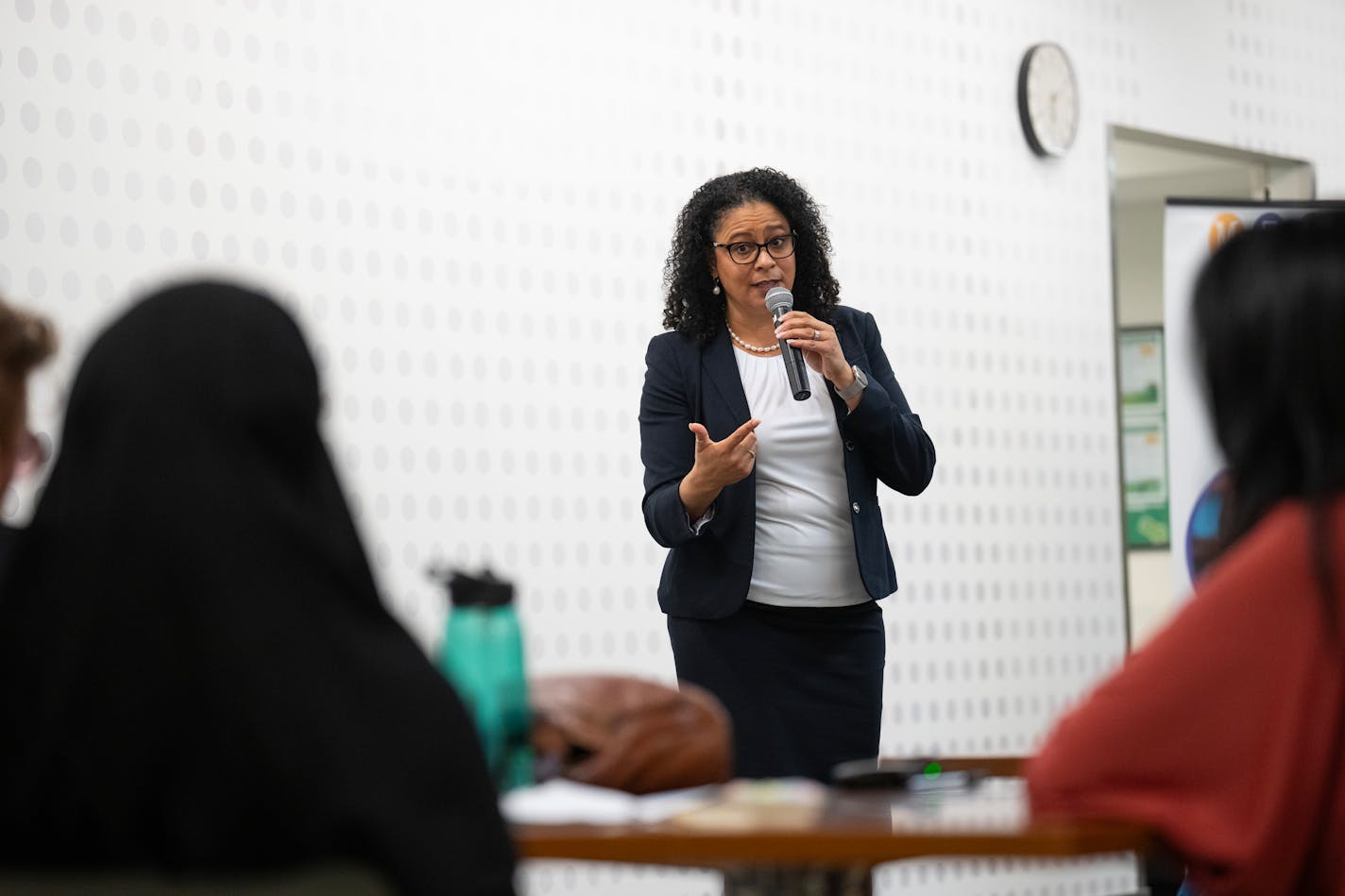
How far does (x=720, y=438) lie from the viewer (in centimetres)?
312

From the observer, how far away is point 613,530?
4.24m

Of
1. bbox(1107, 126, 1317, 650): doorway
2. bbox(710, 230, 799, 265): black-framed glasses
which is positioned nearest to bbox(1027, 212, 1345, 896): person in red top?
bbox(710, 230, 799, 265): black-framed glasses

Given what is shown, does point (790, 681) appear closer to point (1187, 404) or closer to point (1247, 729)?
point (1247, 729)

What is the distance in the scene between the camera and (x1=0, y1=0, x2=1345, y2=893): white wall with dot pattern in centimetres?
346

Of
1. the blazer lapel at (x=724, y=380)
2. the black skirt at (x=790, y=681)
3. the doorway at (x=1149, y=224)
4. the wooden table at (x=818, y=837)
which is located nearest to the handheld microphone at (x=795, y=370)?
the blazer lapel at (x=724, y=380)

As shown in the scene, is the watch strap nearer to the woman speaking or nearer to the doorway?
the woman speaking

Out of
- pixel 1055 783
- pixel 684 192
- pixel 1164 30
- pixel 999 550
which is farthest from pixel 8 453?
pixel 1164 30

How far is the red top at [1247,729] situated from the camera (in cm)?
148

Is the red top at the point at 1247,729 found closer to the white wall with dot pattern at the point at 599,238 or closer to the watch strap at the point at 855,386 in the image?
the white wall with dot pattern at the point at 599,238

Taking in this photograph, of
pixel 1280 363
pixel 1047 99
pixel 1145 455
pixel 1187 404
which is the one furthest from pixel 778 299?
pixel 1145 455

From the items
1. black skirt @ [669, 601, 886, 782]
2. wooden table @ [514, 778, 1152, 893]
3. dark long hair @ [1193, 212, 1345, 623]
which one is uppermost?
dark long hair @ [1193, 212, 1345, 623]

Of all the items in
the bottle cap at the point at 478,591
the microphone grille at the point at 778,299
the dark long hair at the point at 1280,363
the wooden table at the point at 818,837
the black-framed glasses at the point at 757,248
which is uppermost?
the black-framed glasses at the point at 757,248

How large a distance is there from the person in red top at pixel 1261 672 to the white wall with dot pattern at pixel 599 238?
4.17ft

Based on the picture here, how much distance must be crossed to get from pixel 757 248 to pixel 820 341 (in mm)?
316
